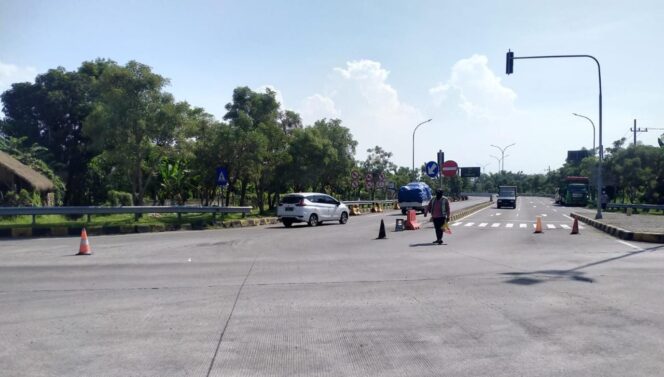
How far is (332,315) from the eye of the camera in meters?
8.41

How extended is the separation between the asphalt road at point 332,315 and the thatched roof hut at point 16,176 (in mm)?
23921

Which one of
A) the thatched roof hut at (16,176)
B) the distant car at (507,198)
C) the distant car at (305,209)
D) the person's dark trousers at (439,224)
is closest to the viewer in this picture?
the person's dark trousers at (439,224)

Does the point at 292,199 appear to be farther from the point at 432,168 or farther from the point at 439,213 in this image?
the point at 439,213

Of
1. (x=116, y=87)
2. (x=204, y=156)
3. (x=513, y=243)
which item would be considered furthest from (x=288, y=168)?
(x=513, y=243)

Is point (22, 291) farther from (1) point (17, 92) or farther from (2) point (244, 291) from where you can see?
(1) point (17, 92)

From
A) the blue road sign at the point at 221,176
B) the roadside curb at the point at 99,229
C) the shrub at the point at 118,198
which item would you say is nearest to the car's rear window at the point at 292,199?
the roadside curb at the point at 99,229

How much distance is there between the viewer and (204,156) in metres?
32.8

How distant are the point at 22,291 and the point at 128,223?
1641 cm

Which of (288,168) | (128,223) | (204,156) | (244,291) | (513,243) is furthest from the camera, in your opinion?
(288,168)

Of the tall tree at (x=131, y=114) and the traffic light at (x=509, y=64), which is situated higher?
the traffic light at (x=509, y=64)

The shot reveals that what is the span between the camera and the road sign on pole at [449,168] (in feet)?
114

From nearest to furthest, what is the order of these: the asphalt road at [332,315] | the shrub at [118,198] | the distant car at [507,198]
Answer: the asphalt road at [332,315] < the shrub at [118,198] < the distant car at [507,198]

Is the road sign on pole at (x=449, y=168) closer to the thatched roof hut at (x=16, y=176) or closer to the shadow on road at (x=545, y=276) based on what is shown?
the shadow on road at (x=545, y=276)

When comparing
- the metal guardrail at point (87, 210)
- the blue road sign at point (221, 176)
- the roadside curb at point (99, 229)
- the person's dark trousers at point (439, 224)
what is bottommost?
the roadside curb at point (99, 229)
